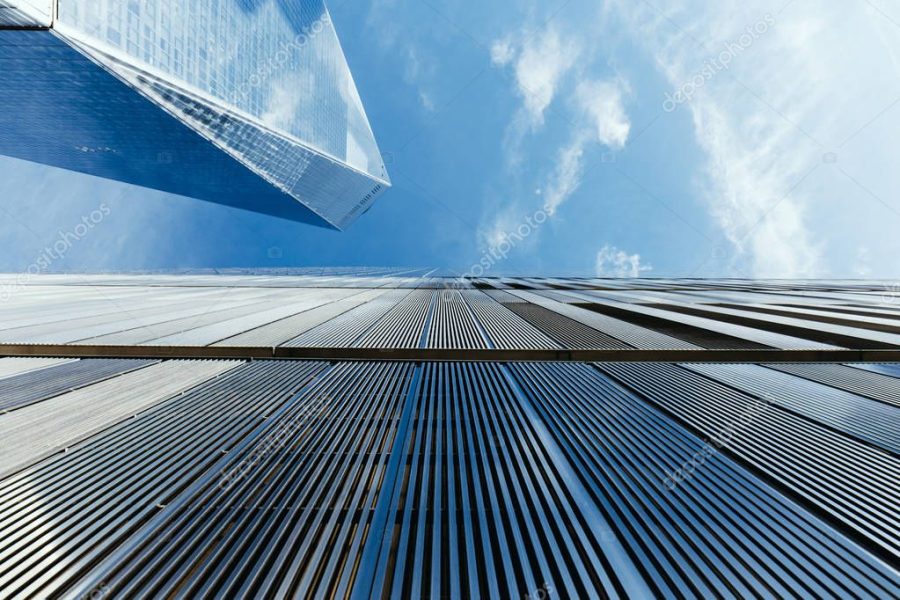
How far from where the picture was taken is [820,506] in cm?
484

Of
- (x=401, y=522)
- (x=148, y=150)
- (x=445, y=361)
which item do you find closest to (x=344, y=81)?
(x=148, y=150)

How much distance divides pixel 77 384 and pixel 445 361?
8871 millimetres

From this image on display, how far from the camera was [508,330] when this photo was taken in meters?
14.4

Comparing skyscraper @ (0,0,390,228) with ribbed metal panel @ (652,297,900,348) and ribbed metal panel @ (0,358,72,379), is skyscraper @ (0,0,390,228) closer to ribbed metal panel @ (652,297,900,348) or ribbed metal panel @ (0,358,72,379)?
ribbed metal panel @ (0,358,72,379)

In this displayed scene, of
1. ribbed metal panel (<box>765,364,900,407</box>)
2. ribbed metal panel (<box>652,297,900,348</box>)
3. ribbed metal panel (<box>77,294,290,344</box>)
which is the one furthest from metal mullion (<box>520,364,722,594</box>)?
ribbed metal panel (<box>77,294,290,344</box>)

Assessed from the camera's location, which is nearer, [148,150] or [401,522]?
[401,522]

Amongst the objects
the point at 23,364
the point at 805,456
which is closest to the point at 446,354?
the point at 805,456

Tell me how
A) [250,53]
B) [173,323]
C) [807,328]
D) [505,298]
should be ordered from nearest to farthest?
1. [173,323]
2. [807,328]
3. [505,298]
4. [250,53]

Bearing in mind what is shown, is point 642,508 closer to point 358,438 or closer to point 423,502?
point 423,502

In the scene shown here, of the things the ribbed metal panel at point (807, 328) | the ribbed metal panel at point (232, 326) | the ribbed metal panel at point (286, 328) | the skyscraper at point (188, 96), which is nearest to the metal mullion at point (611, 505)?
the ribbed metal panel at point (286, 328)

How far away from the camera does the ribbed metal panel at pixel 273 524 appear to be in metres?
3.66

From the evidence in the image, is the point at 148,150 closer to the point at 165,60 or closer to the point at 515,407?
the point at 165,60

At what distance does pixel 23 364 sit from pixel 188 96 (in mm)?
39692

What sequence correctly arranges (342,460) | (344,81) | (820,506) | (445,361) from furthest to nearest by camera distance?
(344,81)
(445,361)
(342,460)
(820,506)
